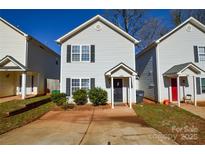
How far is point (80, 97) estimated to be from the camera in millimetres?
14859

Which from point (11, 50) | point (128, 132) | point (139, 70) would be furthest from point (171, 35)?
point (11, 50)

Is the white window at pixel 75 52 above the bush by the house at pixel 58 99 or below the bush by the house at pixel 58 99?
above

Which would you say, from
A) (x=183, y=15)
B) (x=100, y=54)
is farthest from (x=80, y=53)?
(x=183, y=15)

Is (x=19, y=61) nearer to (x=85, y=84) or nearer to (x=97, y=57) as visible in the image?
(x=85, y=84)

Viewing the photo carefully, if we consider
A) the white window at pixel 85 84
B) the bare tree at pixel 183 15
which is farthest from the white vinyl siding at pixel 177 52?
the bare tree at pixel 183 15

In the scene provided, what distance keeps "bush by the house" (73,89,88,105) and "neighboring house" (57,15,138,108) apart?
0.60m

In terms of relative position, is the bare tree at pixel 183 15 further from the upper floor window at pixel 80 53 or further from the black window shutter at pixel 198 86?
the upper floor window at pixel 80 53

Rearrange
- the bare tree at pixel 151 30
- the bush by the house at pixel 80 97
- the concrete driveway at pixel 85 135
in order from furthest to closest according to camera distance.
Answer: the bare tree at pixel 151 30, the bush by the house at pixel 80 97, the concrete driveway at pixel 85 135

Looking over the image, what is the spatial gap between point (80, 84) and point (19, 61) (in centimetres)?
647

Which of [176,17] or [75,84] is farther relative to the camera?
[176,17]

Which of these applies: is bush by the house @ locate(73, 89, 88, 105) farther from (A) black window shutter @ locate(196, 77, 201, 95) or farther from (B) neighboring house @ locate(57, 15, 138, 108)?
(A) black window shutter @ locate(196, 77, 201, 95)

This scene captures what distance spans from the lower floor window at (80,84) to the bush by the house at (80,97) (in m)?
0.50

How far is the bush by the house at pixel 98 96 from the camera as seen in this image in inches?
581

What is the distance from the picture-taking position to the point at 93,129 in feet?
25.1
